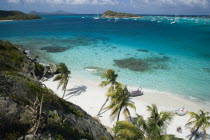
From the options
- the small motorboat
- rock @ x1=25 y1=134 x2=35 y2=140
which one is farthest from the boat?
rock @ x1=25 y1=134 x2=35 y2=140

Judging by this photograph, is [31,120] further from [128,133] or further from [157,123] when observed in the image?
[157,123]

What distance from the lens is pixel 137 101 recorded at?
25078 millimetres

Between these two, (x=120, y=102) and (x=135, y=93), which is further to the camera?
(x=135, y=93)

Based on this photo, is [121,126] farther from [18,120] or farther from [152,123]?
[18,120]

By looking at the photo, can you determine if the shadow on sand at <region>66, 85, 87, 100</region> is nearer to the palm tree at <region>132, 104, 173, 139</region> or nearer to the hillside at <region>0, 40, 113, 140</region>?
the hillside at <region>0, 40, 113, 140</region>

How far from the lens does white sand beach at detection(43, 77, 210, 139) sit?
20925mm

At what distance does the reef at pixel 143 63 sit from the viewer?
A: 39.6m

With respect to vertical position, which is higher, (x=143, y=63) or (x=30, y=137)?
(x=30, y=137)

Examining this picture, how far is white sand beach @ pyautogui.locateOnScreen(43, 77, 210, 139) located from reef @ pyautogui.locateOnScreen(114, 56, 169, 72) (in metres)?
11.6

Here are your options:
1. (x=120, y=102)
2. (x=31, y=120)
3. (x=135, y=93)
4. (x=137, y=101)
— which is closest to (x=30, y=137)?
(x=31, y=120)

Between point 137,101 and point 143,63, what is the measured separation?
68.4ft

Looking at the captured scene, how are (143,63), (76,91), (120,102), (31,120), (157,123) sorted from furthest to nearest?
(143,63)
(76,91)
(120,102)
(157,123)
(31,120)

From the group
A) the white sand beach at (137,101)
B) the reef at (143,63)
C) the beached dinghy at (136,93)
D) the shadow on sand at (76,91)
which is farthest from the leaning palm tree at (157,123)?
the reef at (143,63)

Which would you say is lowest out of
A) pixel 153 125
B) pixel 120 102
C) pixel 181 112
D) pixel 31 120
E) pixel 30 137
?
pixel 181 112
